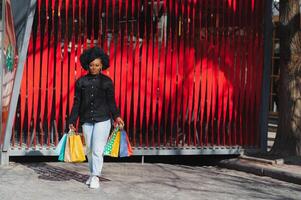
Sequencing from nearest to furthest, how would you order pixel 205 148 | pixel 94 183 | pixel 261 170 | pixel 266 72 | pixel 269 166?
pixel 94 183, pixel 261 170, pixel 269 166, pixel 205 148, pixel 266 72

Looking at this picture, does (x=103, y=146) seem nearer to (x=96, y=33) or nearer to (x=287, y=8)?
(x=96, y=33)

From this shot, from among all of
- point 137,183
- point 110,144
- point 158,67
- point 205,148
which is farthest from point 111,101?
point 205,148

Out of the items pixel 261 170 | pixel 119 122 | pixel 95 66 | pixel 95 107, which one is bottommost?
pixel 261 170

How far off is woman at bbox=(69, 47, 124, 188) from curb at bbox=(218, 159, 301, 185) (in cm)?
267

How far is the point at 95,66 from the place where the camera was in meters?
7.17

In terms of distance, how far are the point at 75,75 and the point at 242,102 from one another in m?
2.91

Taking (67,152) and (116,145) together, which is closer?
(67,152)

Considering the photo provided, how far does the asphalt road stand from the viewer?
22.9 ft

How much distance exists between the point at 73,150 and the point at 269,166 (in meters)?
3.27

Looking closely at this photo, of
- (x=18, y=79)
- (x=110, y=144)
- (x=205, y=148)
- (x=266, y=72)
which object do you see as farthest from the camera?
(x=266, y=72)

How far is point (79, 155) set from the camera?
7285 mm

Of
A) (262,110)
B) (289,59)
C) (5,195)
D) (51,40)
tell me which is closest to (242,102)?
(262,110)

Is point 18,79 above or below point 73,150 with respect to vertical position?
above

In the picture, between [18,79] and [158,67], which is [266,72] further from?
[18,79]
